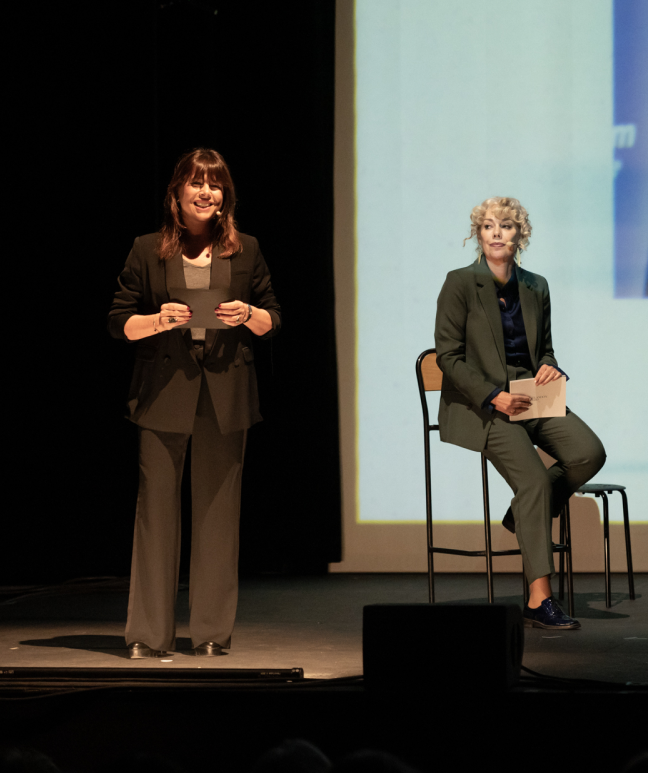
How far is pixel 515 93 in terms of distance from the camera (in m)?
4.61

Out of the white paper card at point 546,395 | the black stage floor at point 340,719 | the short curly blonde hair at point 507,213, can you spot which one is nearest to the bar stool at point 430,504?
the white paper card at point 546,395

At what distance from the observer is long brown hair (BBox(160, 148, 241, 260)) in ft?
9.04

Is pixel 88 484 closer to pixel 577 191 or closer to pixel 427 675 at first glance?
pixel 577 191

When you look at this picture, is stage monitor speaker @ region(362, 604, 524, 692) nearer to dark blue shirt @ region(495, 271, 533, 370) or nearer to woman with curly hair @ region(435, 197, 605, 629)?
woman with curly hair @ region(435, 197, 605, 629)

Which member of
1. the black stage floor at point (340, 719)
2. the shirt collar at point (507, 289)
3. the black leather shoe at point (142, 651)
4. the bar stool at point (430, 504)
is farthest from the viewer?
the shirt collar at point (507, 289)

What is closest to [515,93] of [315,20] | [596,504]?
[315,20]

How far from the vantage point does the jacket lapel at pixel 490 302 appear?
3375 mm

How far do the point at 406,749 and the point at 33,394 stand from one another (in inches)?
117

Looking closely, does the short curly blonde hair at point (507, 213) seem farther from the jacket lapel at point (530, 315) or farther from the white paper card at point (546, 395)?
the white paper card at point (546, 395)

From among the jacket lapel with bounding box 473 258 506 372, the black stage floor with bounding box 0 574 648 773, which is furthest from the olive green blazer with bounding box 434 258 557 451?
the black stage floor with bounding box 0 574 648 773

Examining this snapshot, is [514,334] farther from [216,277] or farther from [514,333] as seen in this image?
[216,277]

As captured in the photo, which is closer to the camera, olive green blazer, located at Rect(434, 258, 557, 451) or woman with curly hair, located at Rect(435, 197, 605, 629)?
woman with curly hair, located at Rect(435, 197, 605, 629)

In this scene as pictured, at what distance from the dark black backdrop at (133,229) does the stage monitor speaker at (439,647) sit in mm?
2542

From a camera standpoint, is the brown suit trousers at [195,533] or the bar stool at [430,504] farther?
the bar stool at [430,504]
